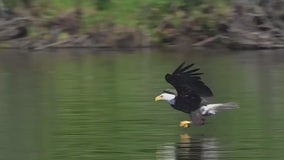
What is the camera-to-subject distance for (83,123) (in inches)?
645

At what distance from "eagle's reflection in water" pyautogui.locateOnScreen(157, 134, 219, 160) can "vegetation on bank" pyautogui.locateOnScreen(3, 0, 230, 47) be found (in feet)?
76.2

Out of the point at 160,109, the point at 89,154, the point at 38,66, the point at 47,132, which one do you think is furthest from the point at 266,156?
the point at 38,66

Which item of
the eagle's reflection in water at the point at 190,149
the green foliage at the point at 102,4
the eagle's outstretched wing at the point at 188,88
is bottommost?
the green foliage at the point at 102,4

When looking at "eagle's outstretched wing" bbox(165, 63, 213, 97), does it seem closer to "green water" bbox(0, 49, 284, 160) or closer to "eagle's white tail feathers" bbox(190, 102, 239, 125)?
"eagle's white tail feathers" bbox(190, 102, 239, 125)

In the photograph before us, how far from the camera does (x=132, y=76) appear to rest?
984 inches

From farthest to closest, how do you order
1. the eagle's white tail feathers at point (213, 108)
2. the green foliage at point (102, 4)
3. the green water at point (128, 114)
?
the green foliage at point (102, 4) → the eagle's white tail feathers at point (213, 108) → the green water at point (128, 114)

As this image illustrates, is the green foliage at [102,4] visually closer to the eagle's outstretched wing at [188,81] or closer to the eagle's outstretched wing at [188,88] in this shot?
the eagle's outstretched wing at [188,88]

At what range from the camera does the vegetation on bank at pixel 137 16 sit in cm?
3818

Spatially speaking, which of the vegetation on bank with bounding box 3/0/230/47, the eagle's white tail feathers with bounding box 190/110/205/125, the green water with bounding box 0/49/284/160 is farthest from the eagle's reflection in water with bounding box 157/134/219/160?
the vegetation on bank with bounding box 3/0/230/47

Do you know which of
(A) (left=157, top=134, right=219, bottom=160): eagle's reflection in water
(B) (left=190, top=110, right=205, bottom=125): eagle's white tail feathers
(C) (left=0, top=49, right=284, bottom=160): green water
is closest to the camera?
(A) (left=157, top=134, right=219, bottom=160): eagle's reflection in water

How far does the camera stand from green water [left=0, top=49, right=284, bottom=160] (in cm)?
1359

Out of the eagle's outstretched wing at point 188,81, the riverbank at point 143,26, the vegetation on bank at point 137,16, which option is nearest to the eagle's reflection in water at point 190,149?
the eagle's outstretched wing at point 188,81

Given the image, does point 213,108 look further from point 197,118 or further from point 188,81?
point 188,81

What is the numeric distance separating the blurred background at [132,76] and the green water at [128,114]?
0.07 feet
